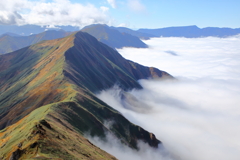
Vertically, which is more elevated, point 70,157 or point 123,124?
point 70,157

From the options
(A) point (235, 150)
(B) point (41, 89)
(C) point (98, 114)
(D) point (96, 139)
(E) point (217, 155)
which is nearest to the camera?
(D) point (96, 139)

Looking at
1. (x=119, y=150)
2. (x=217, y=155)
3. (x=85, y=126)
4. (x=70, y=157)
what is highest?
(x=70, y=157)

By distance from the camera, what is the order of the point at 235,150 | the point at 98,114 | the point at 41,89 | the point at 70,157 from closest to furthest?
the point at 70,157, the point at 98,114, the point at 41,89, the point at 235,150

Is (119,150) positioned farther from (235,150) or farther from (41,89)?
(235,150)

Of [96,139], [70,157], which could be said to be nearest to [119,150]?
[96,139]

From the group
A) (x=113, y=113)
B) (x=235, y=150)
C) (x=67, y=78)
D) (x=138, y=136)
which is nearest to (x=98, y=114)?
(x=113, y=113)

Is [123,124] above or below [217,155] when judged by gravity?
above

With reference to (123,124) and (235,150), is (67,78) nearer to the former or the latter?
(123,124)

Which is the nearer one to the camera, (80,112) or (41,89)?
(80,112)

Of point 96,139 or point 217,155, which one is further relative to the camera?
point 217,155
